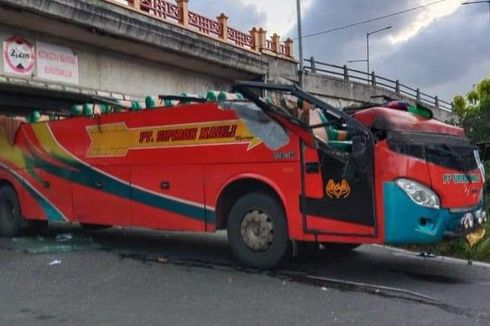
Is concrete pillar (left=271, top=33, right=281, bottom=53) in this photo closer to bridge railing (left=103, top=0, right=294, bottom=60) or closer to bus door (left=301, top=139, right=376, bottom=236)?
bridge railing (left=103, top=0, right=294, bottom=60)

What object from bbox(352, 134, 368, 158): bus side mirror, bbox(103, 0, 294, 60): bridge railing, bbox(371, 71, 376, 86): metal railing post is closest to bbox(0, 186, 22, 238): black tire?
bbox(103, 0, 294, 60): bridge railing

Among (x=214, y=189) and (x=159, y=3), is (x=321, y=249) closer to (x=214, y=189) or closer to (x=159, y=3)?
(x=214, y=189)

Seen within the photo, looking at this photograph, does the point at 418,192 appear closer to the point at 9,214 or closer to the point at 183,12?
the point at 9,214

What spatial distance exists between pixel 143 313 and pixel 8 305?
1.57m

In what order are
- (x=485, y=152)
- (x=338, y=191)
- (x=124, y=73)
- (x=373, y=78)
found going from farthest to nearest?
(x=373, y=78) < (x=124, y=73) < (x=485, y=152) < (x=338, y=191)

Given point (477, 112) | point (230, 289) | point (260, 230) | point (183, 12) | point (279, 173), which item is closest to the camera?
point (230, 289)

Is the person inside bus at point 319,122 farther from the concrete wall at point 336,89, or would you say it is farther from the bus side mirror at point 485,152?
the concrete wall at point 336,89

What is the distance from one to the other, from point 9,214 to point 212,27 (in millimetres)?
9269

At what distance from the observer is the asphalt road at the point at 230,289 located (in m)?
6.01

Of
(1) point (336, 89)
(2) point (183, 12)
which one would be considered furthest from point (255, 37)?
(1) point (336, 89)

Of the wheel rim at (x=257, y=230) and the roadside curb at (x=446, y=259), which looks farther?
the roadside curb at (x=446, y=259)

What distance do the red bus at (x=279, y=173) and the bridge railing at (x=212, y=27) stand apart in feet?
20.5

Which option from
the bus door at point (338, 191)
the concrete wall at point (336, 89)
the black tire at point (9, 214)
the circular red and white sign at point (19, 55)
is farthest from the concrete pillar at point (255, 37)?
the bus door at point (338, 191)

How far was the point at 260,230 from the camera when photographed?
8.17 meters
